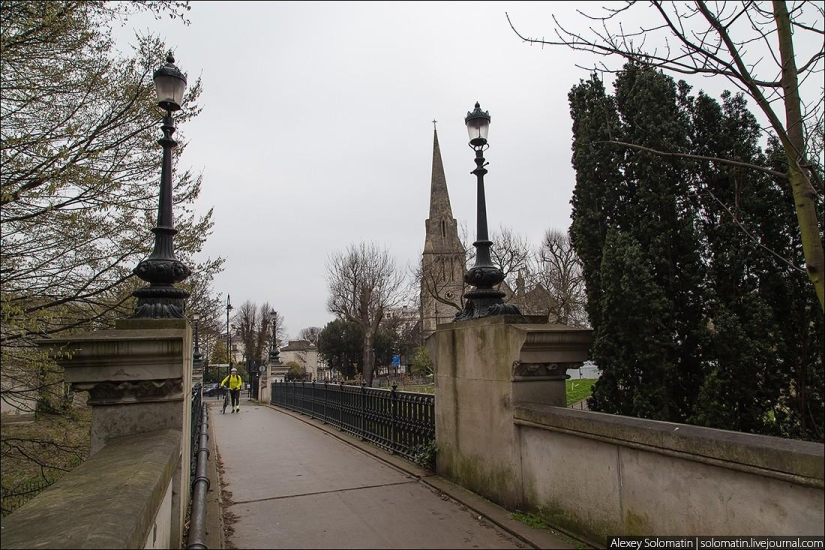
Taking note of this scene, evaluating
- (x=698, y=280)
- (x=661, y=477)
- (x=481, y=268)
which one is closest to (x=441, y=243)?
(x=481, y=268)

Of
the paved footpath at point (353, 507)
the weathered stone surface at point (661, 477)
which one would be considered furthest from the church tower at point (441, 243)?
the weathered stone surface at point (661, 477)

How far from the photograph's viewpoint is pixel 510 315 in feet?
16.6

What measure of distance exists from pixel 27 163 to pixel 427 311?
5256 centimetres

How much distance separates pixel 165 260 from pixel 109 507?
9.23 ft

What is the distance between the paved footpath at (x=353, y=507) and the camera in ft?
13.7

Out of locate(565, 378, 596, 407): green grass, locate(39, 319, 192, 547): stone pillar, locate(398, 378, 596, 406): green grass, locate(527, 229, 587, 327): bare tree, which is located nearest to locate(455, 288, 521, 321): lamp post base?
locate(39, 319, 192, 547): stone pillar

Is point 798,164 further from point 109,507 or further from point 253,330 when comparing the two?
point 253,330

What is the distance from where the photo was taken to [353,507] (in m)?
5.02

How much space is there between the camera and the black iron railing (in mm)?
7000

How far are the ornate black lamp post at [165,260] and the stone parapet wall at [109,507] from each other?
1.29m

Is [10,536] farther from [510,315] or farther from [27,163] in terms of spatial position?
[27,163]

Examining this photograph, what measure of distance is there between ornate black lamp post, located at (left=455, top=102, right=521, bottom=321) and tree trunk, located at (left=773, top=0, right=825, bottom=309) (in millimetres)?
2583

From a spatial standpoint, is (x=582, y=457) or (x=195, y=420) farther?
(x=195, y=420)

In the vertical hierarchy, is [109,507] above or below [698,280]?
below
